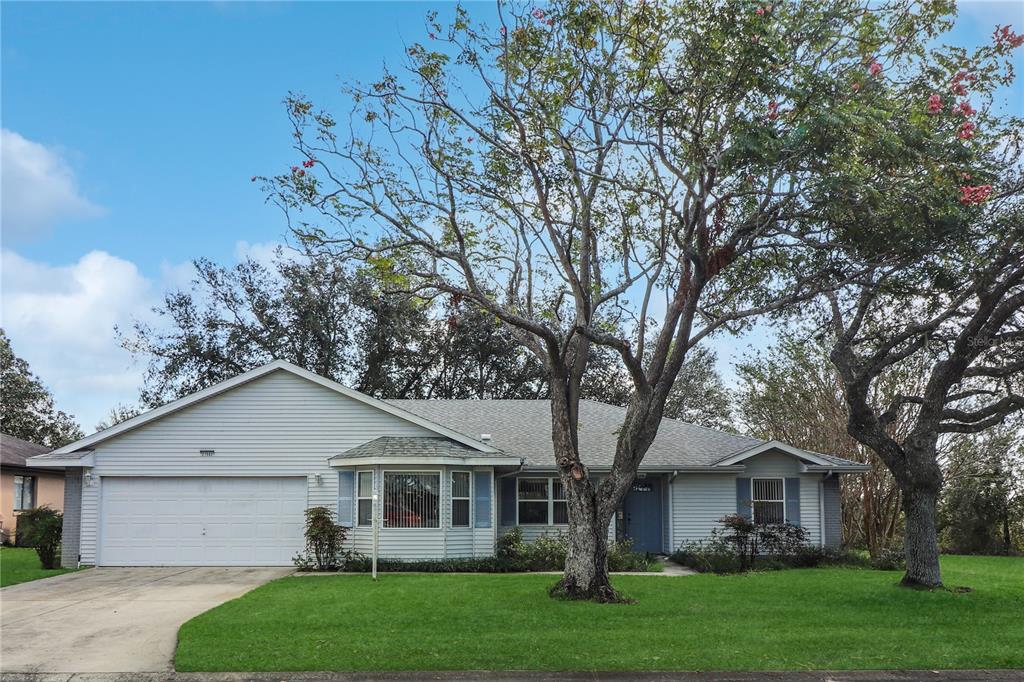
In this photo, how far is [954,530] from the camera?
2619 cm

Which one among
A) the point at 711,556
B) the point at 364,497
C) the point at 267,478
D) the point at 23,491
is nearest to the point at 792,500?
the point at 711,556

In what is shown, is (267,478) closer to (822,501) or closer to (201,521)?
(201,521)

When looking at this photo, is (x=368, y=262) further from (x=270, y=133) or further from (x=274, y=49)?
(x=274, y=49)

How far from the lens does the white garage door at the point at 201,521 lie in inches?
797

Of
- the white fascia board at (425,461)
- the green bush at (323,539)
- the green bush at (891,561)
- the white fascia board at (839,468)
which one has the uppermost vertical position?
the white fascia board at (425,461)

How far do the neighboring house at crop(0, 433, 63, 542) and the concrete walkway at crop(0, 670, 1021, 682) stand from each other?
68.4ft

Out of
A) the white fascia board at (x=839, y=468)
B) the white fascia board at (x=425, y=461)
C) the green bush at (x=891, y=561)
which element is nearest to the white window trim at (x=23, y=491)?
the white fascia board at (x=425, y=461)

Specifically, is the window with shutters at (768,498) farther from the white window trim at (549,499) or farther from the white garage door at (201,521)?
the white garage door at (201,521)

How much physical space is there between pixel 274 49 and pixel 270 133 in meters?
1.38

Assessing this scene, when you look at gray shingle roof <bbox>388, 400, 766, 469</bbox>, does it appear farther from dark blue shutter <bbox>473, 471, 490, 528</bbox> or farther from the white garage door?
the white garage door

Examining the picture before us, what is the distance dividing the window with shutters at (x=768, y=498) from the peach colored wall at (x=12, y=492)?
23.3 m

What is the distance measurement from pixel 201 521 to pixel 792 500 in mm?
14210

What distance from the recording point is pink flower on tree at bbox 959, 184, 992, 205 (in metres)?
12.0

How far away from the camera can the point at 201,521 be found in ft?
66.8
